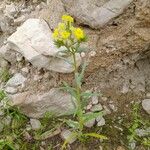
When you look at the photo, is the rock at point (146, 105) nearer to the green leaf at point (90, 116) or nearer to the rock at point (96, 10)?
the green leaf at point (90, 116)

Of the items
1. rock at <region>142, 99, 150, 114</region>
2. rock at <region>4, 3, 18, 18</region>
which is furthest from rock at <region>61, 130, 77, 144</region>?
rock at <region>4, 3, 18, 18</region>

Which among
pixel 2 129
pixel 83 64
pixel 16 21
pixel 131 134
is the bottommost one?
pixel 131 134

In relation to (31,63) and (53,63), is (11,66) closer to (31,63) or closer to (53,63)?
(31,63)

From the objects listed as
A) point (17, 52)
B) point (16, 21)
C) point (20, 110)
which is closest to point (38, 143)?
point (20, 110)

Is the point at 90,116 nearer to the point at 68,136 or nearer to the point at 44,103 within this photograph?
the point at 68,136

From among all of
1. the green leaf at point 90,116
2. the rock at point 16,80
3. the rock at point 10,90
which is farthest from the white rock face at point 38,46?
the green leaf at point 90,116

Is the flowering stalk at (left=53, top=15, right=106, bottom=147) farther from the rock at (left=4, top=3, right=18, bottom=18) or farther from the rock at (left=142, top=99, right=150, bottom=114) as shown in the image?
the rock at (left=4, top=3, right=18, bottom=18)
